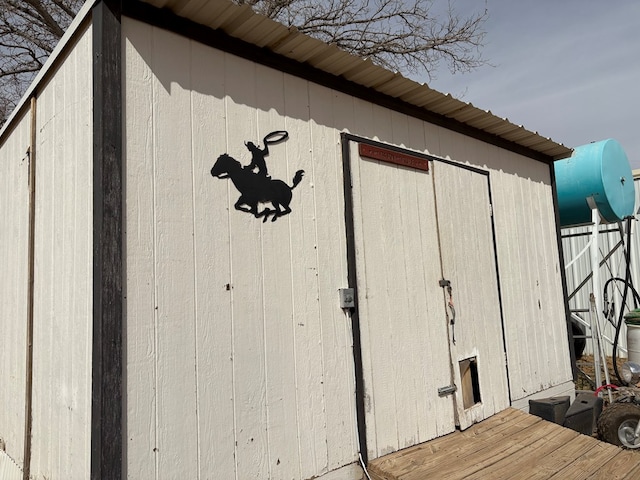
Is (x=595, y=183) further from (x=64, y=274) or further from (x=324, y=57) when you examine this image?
(x=64, y=274)

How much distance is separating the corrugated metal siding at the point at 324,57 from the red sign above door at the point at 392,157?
554mm

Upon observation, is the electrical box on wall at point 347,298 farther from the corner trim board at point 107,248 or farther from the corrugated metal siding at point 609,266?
the corrugated metal siding at point 609,266

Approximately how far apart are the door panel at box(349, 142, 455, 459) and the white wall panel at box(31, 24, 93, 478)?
1978 millimetres

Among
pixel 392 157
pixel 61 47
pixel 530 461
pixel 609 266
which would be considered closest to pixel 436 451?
pixel 530 461

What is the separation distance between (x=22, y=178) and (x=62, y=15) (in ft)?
33.0

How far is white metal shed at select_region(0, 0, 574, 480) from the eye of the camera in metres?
2.68

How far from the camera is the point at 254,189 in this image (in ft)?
10.7

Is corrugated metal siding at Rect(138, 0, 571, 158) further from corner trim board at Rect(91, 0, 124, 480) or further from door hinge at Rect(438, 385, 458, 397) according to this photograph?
door hinge at Rect(438, 385, 458, 397)

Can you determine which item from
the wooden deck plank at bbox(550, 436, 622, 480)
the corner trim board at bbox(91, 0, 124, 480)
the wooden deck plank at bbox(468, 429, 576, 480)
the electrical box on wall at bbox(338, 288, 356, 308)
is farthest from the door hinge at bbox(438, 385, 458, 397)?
the corner trim board at bbox(91, 0, 124, 480)

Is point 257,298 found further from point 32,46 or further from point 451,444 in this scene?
point 32,46

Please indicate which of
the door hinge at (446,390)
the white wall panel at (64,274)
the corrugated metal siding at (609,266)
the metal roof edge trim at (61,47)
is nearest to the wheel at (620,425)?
the door hinge at (446,390)

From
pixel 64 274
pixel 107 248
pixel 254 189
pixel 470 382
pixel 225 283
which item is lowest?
pixel 470 382

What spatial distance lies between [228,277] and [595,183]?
597cm

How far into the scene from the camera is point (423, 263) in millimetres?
4410
